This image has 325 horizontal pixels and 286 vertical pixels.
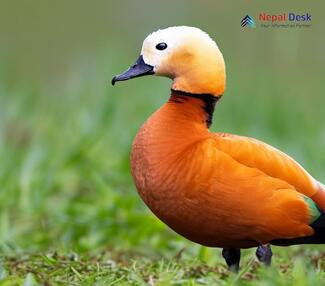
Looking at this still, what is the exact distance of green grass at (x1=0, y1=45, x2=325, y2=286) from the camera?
18.4 feet

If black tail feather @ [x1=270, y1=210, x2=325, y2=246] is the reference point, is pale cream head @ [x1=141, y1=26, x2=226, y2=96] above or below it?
above

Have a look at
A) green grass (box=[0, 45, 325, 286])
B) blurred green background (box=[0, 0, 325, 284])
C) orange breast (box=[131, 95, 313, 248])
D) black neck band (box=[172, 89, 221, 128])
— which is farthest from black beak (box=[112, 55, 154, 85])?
blurred green background (box=[0, 0, 325, 284])

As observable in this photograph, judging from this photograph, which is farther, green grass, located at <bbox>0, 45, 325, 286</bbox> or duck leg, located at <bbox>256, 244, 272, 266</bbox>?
green grass, located at <bbox>0, 45, 325, 286</bbox>

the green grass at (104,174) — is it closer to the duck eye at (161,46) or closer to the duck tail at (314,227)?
the duck tail at (314,227)

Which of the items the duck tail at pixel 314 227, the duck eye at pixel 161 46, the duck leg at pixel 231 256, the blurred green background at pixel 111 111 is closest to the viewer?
the duck tail at pixel 314 227

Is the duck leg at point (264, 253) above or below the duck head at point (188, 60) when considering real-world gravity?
below

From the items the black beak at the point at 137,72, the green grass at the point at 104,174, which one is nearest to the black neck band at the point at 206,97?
the black beak at the point at 137,72

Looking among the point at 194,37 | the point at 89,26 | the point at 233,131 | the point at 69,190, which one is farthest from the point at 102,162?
the point at 89,26

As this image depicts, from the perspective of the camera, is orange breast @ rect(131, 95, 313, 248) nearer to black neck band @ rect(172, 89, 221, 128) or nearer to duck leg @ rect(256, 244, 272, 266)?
duck leg @ rect(256, 244, 272, 266)

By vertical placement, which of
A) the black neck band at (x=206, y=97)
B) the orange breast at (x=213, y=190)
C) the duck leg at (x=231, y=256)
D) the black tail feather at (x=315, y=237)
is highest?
the black neck band at (x=206, y=97)

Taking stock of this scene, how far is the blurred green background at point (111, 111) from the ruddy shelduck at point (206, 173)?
5.00 feet

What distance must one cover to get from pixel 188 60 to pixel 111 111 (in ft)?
12.6

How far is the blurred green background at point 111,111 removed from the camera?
7508 mm

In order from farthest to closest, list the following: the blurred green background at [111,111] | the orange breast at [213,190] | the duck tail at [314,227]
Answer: the blurred green background at [111,111]
the duck tail at [314,227]
the orange breast at [213,190]
